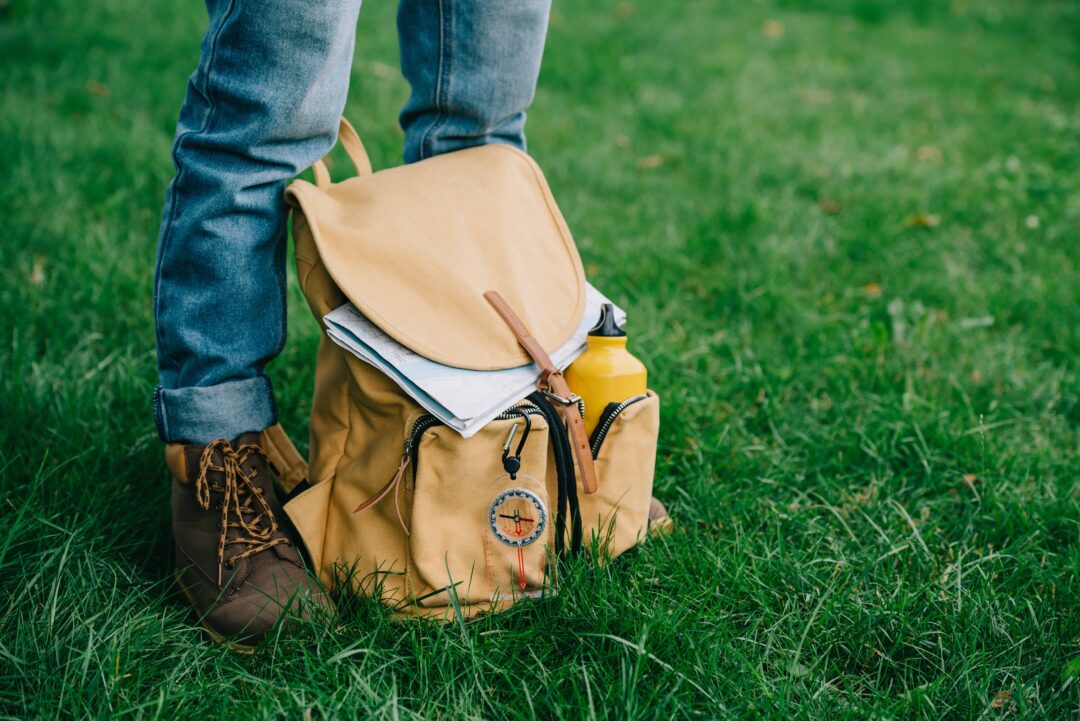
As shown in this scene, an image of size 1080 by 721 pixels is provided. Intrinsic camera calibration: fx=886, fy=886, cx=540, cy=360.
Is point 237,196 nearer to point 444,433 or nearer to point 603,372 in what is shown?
point 444,433

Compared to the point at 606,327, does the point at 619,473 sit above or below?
below

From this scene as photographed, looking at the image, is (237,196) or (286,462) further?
(286,462)

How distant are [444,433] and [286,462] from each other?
1.51 ft

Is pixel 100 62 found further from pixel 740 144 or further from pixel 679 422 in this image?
pixel 679 422

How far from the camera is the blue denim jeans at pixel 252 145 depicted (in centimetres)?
141

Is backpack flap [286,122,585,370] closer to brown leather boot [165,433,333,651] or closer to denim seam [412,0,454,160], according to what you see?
denim seam [412,0,454,160]

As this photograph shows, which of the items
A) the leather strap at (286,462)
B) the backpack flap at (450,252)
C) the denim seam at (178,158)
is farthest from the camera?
the leather strap at (286,462)

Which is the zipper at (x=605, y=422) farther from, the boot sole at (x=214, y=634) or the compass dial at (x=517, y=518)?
the boot sole at (x=214, y=634)

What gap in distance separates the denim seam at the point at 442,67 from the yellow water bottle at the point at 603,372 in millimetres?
520

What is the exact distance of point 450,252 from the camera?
1569mm

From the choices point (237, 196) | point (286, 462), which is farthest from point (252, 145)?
point (286, 462)

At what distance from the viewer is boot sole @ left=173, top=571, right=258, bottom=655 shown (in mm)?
1463

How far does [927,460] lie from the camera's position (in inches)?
79.9

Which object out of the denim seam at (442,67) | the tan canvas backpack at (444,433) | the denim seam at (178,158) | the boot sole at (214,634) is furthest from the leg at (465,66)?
the boot sole at (214,634)
